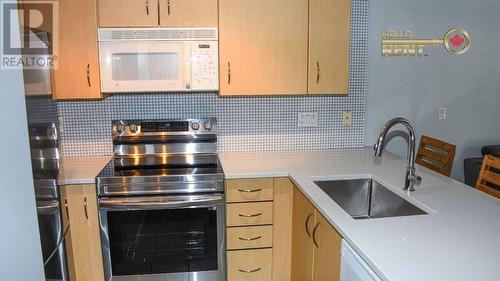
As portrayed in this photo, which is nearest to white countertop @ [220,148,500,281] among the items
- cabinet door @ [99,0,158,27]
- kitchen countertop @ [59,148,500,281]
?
kitchen countertop @ [59,148,500,281]

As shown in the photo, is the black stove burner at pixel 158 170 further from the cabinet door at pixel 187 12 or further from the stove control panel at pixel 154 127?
the cabinet door at pixel 187 12

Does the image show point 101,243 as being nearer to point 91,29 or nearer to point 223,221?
point 223,221

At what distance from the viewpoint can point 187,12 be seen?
2250 millimetres

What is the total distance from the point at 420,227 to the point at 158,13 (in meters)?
1.74

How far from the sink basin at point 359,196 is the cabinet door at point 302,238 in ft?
0.59

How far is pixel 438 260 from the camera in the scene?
118cm

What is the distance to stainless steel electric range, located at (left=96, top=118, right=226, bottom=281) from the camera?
219cm

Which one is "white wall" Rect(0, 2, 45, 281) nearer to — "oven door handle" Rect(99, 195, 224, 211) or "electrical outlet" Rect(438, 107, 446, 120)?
"oven door handle" Rect(99, 195, 224, 211)

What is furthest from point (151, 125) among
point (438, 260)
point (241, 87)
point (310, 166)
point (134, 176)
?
point (438, 260)

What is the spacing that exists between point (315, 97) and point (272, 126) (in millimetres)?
371

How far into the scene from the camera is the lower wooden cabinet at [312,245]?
5.16 ft

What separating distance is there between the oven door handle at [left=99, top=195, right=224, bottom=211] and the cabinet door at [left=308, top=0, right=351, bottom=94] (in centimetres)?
Result: 97

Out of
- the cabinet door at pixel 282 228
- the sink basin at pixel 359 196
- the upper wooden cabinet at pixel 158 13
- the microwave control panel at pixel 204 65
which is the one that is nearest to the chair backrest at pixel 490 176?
the sink basin at pixel 359 196

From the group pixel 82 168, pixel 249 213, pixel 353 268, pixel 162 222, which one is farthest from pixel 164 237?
pixel 353 268
